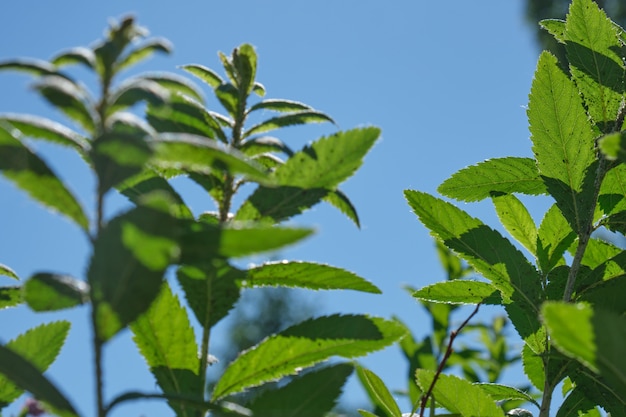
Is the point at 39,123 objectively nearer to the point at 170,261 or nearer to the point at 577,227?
the point at 170,261

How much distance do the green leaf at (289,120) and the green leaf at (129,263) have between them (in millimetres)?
632

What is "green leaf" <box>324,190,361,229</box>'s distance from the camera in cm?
149

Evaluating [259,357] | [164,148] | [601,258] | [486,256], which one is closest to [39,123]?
[164,148]

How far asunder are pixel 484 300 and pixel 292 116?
2.58 feet

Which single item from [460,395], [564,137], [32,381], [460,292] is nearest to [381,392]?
[460,395]

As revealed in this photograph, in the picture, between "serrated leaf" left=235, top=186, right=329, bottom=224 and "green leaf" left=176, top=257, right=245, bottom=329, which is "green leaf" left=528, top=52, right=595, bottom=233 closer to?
"serrated leaf" left=235, top=186, right=329, bottom=224

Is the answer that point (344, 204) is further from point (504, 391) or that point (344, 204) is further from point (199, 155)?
point (504, 391)

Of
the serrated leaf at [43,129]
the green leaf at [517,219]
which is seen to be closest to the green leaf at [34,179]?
the serrated leaf at [43,129]

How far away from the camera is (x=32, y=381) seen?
1118 millimetres

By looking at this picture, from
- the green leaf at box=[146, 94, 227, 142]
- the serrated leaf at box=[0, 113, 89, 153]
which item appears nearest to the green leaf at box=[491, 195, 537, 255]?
the green leaf at box=[146, 94, 227, 142]

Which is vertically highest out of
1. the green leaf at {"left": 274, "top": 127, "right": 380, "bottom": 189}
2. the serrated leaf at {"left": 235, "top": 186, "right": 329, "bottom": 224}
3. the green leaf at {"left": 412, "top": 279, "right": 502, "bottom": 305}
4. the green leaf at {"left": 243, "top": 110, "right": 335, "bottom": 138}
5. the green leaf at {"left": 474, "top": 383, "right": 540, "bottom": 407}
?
the green leaf at {"left": 243, "top": 110, "right": 335, "bottom": 138}

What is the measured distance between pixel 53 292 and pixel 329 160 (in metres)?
0.50

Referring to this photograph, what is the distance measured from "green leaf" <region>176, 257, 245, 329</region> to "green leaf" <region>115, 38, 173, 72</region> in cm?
38

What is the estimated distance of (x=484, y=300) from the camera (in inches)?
82.4
